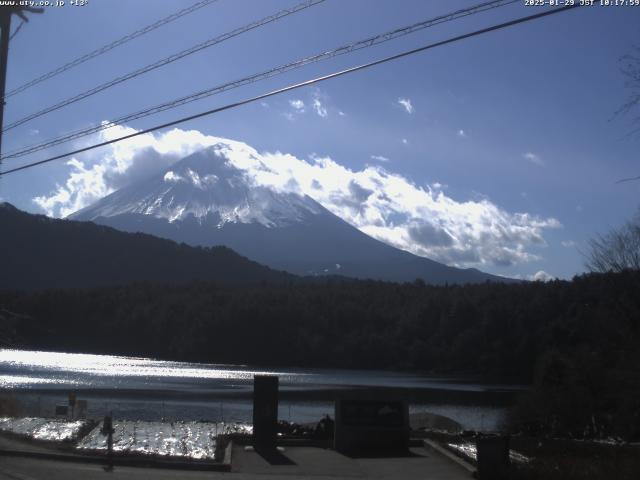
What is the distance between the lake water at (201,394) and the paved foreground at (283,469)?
18162 mm

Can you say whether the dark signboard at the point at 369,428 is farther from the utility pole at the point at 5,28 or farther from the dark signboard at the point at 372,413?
the utility pole at the point at 5,28

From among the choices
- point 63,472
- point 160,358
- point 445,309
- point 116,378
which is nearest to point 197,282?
point 160,358

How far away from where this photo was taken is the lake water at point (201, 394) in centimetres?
4625

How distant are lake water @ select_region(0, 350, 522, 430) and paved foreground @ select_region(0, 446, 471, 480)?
1816 cm

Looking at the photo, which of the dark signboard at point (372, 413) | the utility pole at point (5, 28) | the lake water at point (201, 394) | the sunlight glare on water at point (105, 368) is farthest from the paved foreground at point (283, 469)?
the sunlight glare on water at point (105, 368)

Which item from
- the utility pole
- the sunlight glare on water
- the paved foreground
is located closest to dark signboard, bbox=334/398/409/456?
the paved foreground

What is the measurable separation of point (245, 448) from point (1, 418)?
999 centimetres

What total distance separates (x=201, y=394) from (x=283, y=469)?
4692cm

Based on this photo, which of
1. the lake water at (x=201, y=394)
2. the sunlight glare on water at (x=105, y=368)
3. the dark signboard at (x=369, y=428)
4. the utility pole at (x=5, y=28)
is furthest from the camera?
the sunlight glare on water at (x=105, y=368)

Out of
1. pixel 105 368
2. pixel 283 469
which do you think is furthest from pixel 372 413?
pixel 105 368

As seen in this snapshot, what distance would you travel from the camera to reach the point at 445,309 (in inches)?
4855

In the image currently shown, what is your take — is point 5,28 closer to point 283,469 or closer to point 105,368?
point 283,469

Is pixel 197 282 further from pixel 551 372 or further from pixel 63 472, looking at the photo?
pixel 63 472

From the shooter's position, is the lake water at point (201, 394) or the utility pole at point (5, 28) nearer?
the utility pole at point (5, 28)
